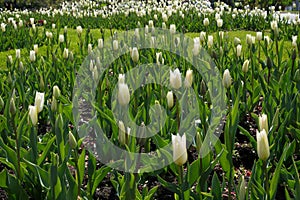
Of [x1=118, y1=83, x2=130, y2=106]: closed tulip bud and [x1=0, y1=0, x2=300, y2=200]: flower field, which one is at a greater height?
[x1=118, y1=83, x2=130, y2=106]: closed tulip bud

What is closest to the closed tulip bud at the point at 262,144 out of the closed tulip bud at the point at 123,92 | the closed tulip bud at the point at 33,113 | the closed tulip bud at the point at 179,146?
the closed tulip bud at the point at 179,146

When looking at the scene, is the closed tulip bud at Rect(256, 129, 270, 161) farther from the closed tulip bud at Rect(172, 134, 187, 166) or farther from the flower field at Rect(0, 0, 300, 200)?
the closed tulip bud at Rect(172, 134, 187, 166)

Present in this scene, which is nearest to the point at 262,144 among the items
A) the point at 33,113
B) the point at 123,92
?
the point at 123,92

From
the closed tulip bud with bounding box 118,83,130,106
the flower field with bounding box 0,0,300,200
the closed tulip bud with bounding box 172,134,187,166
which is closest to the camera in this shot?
the closed tulip bud with bounding box 172,134,187,166

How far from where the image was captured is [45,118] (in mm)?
3486

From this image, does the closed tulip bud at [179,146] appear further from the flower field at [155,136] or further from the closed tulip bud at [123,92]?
the closed tulip bud at [123,92]

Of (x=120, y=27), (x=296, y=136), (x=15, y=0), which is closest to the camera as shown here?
(x=296, y=136)

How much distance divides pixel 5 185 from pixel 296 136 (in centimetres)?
169

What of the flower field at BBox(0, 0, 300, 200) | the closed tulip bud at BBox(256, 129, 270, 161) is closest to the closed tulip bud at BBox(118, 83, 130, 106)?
the flower field at BBox(0, 0, 300, 200)

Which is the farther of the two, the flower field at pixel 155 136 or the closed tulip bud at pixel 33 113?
Result: the closed tulip bud at pixel 33 113

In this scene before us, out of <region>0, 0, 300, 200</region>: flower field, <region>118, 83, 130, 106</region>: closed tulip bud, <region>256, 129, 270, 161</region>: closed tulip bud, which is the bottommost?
<region>0, 0, 300, 200</region>: flower field

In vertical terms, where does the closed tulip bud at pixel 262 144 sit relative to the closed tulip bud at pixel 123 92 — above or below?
below

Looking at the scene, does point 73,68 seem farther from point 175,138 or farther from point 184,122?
point 175,138

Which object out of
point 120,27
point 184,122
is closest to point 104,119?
point 184,122
